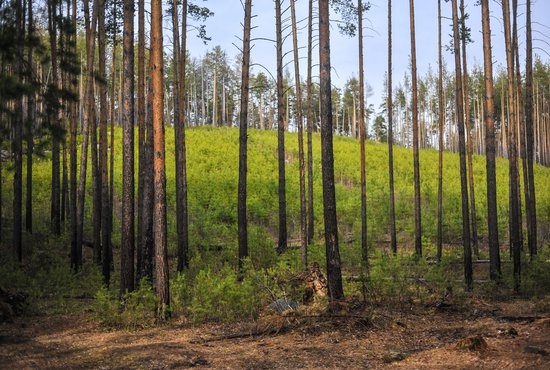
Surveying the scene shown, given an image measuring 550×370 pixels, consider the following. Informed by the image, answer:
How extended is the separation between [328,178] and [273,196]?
20.0m

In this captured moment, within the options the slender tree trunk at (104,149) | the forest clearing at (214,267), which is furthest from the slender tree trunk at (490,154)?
the slender tree trunk at (104,149)

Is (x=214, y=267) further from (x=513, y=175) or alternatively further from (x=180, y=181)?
(x=513, y=175)

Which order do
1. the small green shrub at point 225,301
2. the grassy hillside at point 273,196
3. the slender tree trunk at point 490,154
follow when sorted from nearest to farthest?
the small green shrub at point 225,301 → the slender tree trunk at point 490,154 → the grassy hillside at point 273,196

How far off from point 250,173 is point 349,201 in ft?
26.7

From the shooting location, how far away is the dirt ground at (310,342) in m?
5.87

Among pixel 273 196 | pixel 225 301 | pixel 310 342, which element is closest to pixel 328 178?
pixel 310 342

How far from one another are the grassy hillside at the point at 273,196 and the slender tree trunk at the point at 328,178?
656 centimetres

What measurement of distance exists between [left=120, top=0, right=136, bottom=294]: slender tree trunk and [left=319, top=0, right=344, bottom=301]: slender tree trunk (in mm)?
4372

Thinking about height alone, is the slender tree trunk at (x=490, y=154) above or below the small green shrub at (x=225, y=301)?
above

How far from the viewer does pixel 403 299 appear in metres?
9.73

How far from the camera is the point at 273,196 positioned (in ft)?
94.4

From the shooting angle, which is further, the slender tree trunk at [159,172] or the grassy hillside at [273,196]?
the grassy hillside at [273,196]

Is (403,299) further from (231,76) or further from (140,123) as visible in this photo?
(231,76)

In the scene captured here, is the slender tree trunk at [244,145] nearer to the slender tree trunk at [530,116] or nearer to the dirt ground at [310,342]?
the dirt ground at [310,342]
